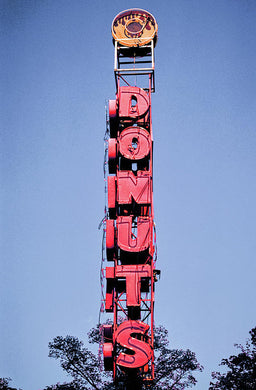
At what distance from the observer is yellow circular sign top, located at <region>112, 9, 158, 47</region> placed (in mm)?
24531

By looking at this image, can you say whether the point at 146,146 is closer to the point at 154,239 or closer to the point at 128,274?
the point at 154,239

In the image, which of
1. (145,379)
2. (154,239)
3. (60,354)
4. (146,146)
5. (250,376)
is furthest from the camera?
(60,354)

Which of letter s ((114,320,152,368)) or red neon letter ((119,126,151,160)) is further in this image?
red neon letter ((119,126,151,160))

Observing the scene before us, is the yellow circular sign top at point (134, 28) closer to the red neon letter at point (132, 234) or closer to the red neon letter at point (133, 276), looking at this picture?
the red neon letter at point (132, 234)

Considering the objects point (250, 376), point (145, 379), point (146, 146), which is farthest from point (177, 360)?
point (146, 146)

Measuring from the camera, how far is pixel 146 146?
21250mm

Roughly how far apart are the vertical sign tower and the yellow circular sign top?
37cm

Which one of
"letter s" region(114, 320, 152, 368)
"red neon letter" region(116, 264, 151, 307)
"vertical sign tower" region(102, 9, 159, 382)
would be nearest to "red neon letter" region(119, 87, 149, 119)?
"vertical sign tower" region(102, 9, 159, 382)

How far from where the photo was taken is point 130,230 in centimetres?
1983

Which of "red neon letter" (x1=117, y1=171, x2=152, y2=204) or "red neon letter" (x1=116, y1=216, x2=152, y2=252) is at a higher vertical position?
"red neon letter" (x1=117, y1=171, x2=152, y2=204)

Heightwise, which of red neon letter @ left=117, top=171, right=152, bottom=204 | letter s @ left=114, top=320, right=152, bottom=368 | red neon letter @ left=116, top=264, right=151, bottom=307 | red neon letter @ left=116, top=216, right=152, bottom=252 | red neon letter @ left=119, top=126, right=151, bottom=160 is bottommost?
letter s @ left=114, top=320, right=152, bottom=368

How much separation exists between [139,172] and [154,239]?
332 centimetres

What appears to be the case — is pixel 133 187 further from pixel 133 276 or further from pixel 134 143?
pixel 133 276

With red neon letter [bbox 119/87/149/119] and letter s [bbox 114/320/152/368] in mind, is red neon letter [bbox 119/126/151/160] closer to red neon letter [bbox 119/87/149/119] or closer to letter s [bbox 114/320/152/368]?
red neon letter [bbox 119/87/149/119]
